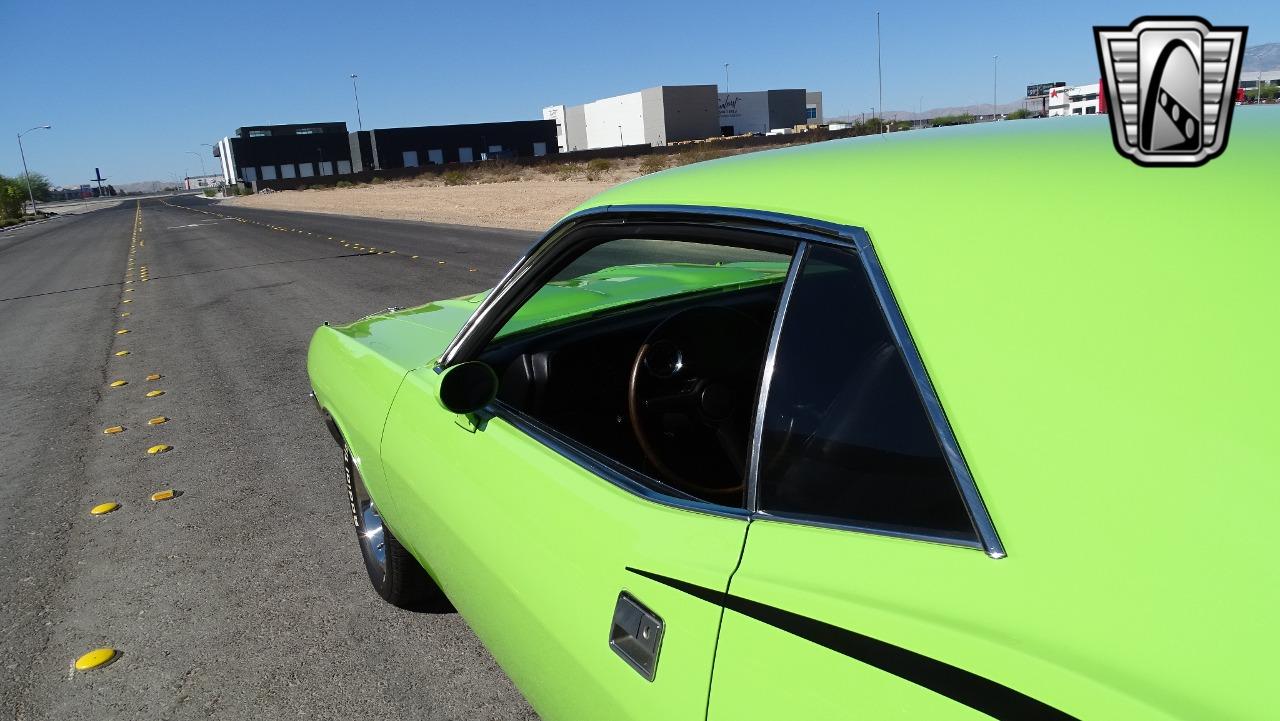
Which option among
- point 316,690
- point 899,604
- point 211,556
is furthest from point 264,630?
point 899,604

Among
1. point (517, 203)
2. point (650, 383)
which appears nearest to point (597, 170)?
point (517, 203)

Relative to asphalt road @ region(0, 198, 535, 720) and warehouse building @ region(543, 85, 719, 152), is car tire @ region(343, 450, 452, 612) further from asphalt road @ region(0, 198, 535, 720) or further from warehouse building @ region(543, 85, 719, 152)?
warehouse building @ region(543, 85, 719, 152)

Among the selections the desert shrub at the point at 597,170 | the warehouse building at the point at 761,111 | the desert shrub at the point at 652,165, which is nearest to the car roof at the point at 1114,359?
the desert shrub at the point at 652,165

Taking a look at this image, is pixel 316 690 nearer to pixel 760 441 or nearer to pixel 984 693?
pixel 760 441

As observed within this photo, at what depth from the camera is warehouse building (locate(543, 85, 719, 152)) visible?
319 ft

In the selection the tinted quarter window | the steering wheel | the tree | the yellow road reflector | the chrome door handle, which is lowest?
the yellow road reflector

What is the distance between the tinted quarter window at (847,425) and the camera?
1.17 m

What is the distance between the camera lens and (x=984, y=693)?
3.22 feet

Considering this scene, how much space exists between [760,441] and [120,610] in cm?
316

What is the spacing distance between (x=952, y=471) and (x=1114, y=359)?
0.23 metres

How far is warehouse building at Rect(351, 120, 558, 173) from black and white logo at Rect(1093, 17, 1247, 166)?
108 meters

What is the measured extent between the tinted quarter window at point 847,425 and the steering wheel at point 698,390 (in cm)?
85

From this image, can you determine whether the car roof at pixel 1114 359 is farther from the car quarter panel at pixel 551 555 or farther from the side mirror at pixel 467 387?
the side mirror at pixel 467 387

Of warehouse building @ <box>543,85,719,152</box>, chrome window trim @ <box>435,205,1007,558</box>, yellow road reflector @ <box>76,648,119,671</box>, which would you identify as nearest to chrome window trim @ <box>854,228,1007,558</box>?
chrome window trim @ <box>435,205,1007,558</box>
